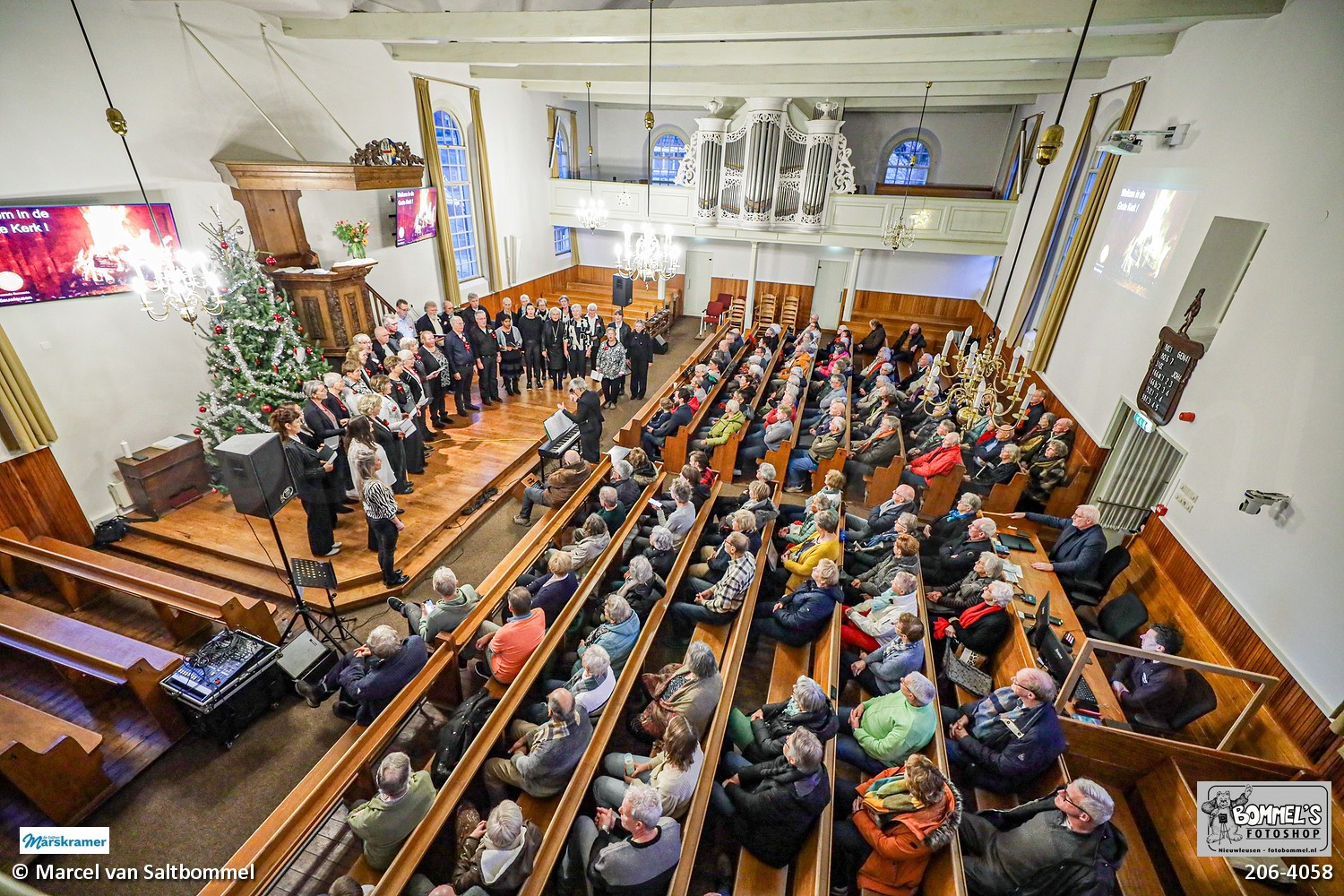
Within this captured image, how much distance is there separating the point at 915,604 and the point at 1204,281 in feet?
11.3

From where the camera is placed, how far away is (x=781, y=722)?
2.86 meters

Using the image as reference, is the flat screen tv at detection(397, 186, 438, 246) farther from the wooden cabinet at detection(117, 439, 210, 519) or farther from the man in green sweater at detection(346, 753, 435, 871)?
the man in green sweater at detection(346, 753, 435, 871)

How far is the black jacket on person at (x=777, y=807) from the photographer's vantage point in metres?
2.39

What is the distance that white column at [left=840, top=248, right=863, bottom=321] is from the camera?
11.4m

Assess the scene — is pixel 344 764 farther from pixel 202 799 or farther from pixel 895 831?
pixel 895 831

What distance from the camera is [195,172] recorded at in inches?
219

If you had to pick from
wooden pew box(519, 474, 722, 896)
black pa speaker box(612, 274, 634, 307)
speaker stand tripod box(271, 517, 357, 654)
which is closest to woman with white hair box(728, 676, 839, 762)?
wooden pew box(519, 474, 722, 896)

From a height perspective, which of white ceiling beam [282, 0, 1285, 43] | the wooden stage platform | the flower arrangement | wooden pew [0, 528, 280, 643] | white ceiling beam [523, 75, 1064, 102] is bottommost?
the wooden stage platform

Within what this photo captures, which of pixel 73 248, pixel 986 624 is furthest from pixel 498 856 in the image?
pixel 73 248

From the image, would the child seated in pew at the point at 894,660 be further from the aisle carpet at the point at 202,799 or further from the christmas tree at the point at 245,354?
the christmas tree at the point at 245,354

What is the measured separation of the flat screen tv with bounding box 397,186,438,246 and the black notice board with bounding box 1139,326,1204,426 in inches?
344

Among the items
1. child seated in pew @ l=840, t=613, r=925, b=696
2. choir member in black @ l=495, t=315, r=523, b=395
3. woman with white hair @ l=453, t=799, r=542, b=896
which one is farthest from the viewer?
choir member in black @ l=495, t=315, r=523, b=395

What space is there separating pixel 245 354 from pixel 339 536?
2032mm

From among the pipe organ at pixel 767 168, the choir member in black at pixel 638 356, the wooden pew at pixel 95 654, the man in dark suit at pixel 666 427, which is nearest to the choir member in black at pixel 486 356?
the choir member in black at pixel 638 356
